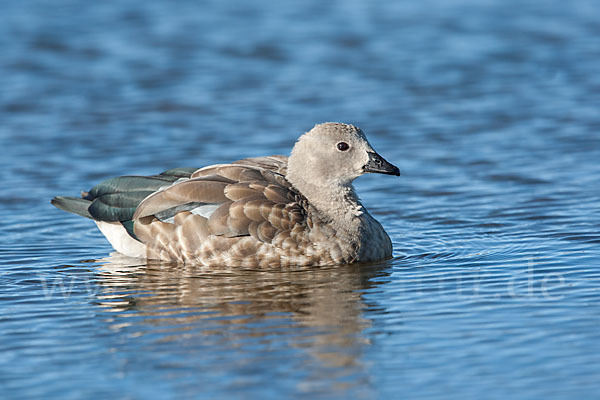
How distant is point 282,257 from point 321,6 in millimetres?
14188

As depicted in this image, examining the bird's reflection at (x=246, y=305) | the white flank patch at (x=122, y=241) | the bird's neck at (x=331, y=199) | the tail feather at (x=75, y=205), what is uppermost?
the tail feather at (x=75, y=205)

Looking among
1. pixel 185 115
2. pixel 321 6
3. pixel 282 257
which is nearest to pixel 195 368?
pixel 282 257

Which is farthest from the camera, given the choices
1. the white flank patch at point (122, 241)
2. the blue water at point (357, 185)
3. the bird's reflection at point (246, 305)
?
the white flank patch at point (122, 241)

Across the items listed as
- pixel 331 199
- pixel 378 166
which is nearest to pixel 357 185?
pixel 331 199

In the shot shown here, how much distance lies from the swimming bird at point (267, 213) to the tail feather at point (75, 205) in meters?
0.34

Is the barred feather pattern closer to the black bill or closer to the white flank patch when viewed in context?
the white flank patch

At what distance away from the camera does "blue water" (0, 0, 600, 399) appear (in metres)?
7.71

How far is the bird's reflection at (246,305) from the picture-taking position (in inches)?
324

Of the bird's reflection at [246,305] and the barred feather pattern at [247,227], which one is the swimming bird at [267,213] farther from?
the bird's reflection at [246,305]

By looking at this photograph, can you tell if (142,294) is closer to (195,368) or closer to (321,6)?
(195,368)

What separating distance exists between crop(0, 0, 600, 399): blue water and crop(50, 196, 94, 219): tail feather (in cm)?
42

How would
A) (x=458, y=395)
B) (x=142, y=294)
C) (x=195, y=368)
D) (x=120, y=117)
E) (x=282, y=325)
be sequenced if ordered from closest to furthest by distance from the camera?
(x=458, y=395), (x=195, y=368), (x=282, y=325), (x=142, y=294), (x=120, y=117)

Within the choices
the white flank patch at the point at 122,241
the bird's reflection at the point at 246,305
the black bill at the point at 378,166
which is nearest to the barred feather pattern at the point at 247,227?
the bird's reflection at the point at 246,305

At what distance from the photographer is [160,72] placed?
19.4 metres
